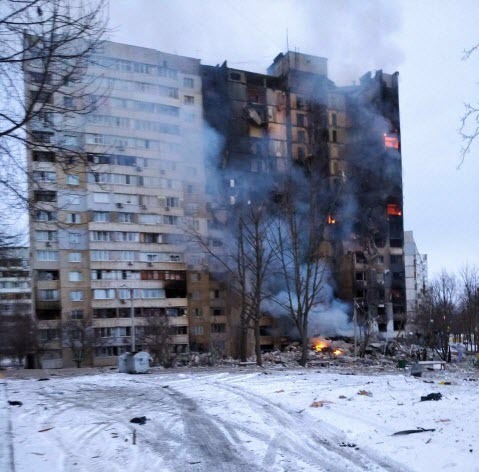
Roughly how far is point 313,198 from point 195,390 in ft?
48.5

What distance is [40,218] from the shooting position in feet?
23.6

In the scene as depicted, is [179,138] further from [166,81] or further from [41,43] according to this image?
[41,43]

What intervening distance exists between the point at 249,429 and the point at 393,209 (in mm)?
63752

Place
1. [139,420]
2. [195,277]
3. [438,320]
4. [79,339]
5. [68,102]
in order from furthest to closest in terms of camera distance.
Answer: [195,277], [79,339], [438,320], [139,420], [68,102]

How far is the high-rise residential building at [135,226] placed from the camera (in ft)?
149

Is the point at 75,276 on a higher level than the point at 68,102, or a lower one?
lower

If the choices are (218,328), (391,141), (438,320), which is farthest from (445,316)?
(391,141)

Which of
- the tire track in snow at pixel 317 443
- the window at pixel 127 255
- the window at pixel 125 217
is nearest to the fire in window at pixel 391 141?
the window at pixel 125 217

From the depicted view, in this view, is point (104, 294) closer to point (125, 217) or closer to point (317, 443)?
point (125, 217)

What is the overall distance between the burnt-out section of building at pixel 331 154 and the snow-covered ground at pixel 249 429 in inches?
1675

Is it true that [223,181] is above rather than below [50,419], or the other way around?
above

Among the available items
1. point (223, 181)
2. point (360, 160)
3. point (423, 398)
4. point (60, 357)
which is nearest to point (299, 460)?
→ point (423, 398)

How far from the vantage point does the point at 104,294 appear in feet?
156

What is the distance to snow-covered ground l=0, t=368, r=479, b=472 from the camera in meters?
5.78
